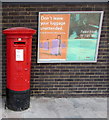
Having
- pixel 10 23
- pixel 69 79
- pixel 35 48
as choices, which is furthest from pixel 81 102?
pixel 10 23

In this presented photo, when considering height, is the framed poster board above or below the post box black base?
above

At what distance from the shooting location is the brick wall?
3.77m

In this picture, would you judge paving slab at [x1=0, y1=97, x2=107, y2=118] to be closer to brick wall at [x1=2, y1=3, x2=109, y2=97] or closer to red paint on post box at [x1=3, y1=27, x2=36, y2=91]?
brick wall at [x1=2, y1=3, x2=109, y2=97]

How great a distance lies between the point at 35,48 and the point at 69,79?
1278mm

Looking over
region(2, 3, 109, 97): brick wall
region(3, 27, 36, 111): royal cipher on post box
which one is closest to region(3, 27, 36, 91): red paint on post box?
region(3, 27, 36, 111): royal cipher on post box

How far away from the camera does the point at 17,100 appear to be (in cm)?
334

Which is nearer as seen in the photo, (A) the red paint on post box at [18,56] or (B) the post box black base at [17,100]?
(A) the red paint on post box at [18,56]

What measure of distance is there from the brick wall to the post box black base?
0.73 m

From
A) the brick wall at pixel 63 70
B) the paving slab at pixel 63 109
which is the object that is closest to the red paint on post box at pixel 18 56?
the paving slab at pixel 63 109

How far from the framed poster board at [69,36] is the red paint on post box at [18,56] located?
715mm

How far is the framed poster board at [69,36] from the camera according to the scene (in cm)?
379

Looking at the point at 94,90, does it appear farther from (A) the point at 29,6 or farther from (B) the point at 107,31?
(A) the point at 29,6

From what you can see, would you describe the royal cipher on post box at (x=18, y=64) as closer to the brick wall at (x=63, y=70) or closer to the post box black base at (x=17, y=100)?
the post box black base at (x=17, y=100)

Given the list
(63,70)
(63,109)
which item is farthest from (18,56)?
(63,109)
